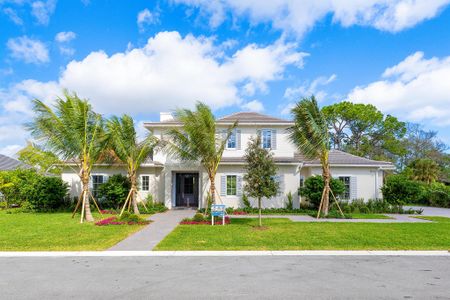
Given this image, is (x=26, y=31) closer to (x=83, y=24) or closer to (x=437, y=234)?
(x=83, y=24)

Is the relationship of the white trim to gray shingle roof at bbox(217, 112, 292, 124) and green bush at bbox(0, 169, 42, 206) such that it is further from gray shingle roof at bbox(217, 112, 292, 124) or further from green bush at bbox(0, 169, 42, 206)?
green bush at bbox(0, 169, 42, 206)

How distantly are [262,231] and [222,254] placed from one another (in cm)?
354

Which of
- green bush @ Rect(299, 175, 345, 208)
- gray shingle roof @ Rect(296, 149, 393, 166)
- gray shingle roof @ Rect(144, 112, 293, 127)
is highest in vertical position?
gray shingle roof @ Rect(144, 112, 293, 127)

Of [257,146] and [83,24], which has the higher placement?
[83,24]

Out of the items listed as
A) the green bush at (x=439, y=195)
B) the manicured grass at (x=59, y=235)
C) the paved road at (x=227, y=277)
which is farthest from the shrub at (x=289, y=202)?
the green bush at (x=439, y=195)

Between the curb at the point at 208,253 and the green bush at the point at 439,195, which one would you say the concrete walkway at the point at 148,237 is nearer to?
the curb at the point at 208,253

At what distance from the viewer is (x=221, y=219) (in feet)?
44.7

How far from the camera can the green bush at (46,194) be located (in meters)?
17.4

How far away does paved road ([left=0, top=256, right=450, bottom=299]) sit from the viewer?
4.93 meters

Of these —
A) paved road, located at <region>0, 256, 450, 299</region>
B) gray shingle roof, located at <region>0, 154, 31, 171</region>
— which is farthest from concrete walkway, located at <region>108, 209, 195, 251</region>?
gray shingle roof, located at <region>0, 154, 31, 171</region>

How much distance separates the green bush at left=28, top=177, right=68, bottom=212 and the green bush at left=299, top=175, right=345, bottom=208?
50.7ft

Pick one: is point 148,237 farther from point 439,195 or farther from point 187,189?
point 439,195

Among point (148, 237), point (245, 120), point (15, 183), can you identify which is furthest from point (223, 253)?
point (15, 183)

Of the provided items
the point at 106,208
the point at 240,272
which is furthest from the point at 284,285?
the point at 106,208
